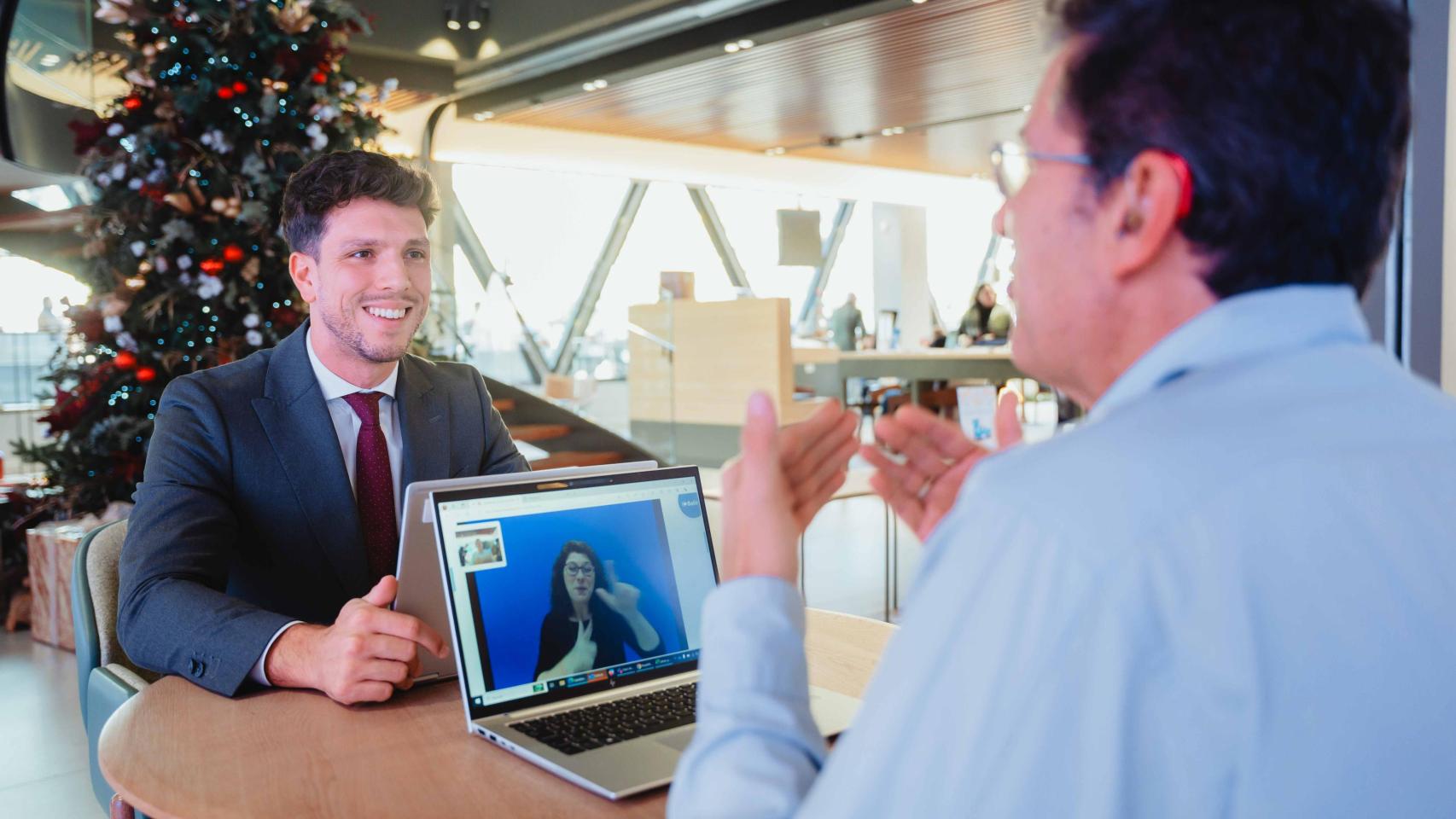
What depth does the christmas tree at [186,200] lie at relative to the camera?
173 inches

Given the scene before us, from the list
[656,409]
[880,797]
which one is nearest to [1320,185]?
[880,797]

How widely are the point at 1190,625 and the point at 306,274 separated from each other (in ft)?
5.90

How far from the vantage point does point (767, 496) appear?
739 mm

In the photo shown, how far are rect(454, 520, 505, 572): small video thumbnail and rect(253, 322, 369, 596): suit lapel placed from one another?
2.09 feet

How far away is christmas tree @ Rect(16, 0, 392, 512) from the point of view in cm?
441

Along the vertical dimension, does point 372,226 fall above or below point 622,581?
above

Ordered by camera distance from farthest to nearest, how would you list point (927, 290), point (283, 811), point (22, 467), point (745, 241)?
point (927, 290) → point (745, 241) → point (22, 467) → point (283, 811)

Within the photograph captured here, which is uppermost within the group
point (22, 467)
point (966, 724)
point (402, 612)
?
point (966, 724)

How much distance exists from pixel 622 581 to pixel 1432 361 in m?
2.37

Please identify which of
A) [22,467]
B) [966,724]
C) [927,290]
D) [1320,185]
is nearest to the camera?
[966,724]

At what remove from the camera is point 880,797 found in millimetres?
570

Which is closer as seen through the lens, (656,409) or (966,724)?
(966,724)

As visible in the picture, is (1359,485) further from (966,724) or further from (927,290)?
(927,290)

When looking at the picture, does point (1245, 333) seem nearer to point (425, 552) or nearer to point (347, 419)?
point (425, 552)
